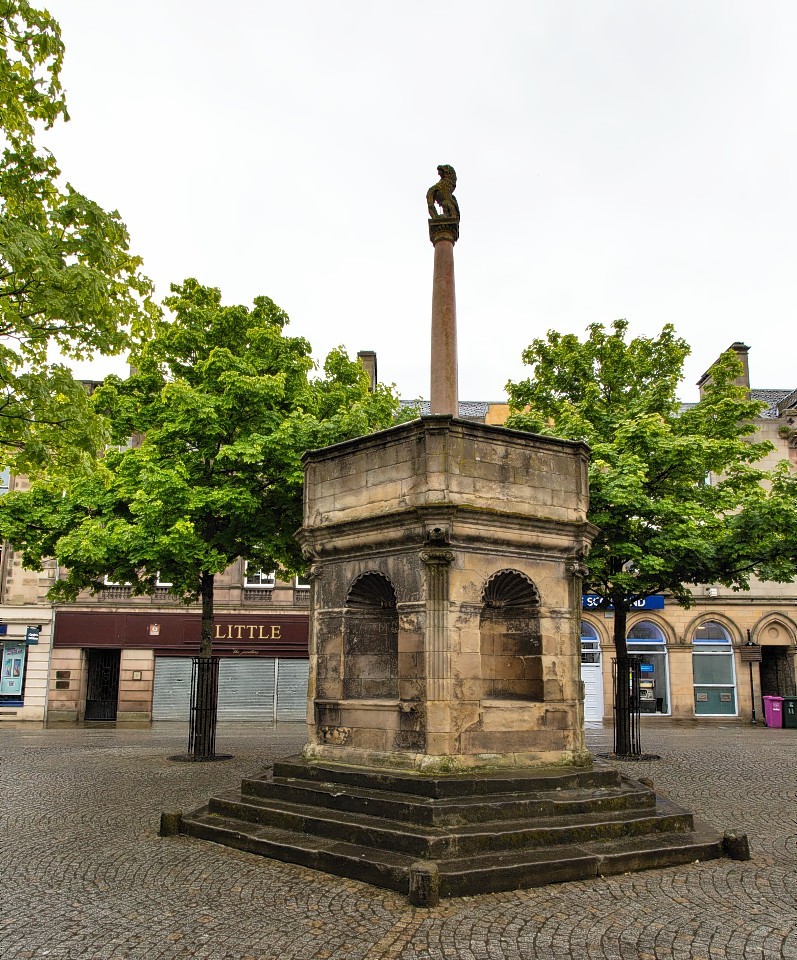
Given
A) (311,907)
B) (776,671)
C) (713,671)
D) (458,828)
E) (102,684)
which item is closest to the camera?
(311,907)

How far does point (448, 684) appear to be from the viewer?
9.12m

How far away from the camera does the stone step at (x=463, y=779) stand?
8.55 m

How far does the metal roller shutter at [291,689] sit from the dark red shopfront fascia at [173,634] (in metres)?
0.44

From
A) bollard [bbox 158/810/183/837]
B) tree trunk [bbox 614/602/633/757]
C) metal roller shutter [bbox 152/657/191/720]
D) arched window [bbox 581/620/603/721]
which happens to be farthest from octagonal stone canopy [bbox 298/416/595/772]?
arched window [bbox 581/620/603/721]

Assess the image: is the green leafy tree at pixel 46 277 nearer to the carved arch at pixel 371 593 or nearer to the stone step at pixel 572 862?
the carved arch at pixel 371 593

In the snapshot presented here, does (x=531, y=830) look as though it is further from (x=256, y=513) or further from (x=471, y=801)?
(x=256, y=513)

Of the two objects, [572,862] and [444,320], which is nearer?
[572,862]

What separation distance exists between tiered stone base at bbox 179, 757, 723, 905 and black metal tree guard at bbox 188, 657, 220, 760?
7.08m

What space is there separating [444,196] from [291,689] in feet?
67.9

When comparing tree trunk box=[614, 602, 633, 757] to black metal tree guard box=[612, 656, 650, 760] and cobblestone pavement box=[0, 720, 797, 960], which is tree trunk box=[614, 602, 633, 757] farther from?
cobblestone pavement box=[0, 720, 797, 960]

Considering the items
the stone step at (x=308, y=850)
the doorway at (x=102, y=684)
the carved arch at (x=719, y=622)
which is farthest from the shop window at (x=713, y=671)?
the stone step at (x=308, y=850)

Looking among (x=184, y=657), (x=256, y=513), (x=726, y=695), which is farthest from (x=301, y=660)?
(x=726, y=695)

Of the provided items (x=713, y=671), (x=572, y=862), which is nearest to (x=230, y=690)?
(x=713, y=671)

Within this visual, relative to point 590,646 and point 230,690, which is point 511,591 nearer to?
point 230,690
